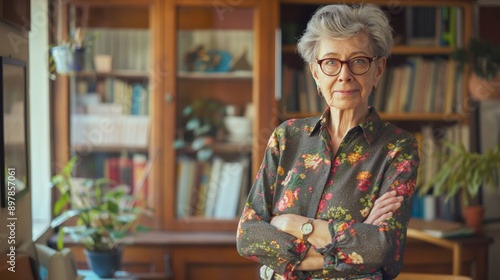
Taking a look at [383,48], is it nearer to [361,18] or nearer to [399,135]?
[361,18]

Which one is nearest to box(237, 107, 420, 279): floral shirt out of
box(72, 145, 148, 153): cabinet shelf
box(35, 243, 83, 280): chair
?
box(35, 243, 83, 280): chair

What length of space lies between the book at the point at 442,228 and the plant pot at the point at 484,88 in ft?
2.04

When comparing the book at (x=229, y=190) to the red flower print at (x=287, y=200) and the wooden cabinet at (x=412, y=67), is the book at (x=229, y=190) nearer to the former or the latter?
the wooden cabinet at (x=412, y=67)

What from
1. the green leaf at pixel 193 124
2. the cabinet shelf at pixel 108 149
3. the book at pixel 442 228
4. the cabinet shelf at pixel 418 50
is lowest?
the book at pixel 442 228

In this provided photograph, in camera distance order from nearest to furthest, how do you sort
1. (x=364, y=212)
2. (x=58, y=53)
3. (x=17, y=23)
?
(x=364, y=212) < (x=17, y=23) < (x=58, y=53)

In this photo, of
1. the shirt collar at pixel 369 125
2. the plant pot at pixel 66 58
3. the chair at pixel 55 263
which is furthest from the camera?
the plant pot at pixel 66 58

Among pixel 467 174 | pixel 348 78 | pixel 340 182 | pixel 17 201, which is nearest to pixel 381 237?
pixel 340 182

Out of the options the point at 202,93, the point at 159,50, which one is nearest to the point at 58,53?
the point at 159,50

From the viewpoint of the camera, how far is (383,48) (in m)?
1.80

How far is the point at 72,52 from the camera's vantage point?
303 centimetres

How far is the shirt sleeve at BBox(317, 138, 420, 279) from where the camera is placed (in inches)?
65.8

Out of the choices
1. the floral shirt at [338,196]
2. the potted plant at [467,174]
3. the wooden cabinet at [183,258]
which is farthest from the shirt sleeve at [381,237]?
the wooden cabinet at [183,258]

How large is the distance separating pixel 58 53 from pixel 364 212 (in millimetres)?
1742

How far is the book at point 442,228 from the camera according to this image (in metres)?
3.11
